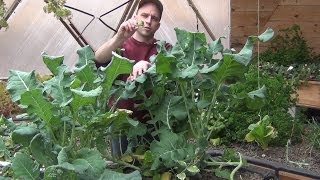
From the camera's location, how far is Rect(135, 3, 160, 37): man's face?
2.10m

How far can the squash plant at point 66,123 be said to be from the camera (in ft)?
4.52

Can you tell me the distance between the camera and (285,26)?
15.8 ft

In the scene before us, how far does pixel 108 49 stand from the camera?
1.91m

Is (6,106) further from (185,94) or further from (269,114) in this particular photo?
(185,94)

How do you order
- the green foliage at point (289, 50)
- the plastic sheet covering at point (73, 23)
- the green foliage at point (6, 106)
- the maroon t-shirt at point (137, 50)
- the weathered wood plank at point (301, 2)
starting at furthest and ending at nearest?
the weathered wood plank at point (301, 2) → the green foliage at point (289, 50) → the plastic sheet covering at point (73, 23) → the green foliage at point (6, 106) → the maroon t-shirt at point (137, 50)

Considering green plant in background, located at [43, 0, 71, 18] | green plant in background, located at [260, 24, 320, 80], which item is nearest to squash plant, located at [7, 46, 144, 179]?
green plant in background, located at [43, 0, 71, 18]

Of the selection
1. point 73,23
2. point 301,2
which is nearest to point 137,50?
point 73,23

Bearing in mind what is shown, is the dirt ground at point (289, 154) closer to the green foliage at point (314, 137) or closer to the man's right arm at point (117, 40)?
the green foliage at point (314, 137)

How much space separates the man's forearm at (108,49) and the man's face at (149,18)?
216 mm

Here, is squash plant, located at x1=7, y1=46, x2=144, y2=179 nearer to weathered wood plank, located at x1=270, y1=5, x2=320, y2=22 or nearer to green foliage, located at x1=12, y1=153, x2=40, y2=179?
green foliage, located at x1=12, y1=153, x2=40, y2=179

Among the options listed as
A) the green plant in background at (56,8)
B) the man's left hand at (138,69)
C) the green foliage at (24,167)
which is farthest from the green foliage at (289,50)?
the green foliage at (24,167)

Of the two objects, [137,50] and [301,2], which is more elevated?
[137,50]

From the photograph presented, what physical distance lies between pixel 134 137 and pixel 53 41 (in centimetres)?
292

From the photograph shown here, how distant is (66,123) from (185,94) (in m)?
0.40
